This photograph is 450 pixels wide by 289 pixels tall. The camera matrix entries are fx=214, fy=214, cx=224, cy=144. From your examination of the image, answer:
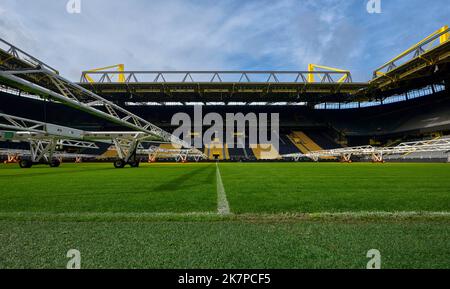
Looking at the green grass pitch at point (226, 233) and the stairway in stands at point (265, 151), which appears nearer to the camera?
the green grass pitch at point (226, 233)

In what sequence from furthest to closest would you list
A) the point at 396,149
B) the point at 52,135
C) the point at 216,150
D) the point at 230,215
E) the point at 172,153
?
the point at 216,150 → the point at 172,153 → the point at 396,149 → the point at 52,135 → the point at 230,215

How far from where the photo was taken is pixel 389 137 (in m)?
42.6

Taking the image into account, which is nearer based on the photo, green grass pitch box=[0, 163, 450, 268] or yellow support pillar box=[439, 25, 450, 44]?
green grass pitch box=[0, 163, 450, 268]

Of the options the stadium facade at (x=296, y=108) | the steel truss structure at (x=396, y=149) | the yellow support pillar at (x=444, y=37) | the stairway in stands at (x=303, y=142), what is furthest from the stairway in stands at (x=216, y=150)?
the yellow support pillar at (x=444, y=37)

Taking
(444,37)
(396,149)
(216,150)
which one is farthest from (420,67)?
(216,150)

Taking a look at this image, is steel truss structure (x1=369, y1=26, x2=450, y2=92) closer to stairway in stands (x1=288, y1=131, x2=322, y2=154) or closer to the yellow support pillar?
the yellow support pillar

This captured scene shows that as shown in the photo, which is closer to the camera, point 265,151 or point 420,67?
point 420,67

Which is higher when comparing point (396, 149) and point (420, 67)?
point (420, 67)

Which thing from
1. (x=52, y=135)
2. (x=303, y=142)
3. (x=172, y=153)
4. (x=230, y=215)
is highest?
(x=303, y=142)

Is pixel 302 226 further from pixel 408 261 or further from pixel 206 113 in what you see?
pixel 206 113

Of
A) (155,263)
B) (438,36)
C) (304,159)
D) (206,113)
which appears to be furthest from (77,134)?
(206,113)

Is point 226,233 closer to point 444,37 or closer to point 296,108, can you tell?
point 444,37

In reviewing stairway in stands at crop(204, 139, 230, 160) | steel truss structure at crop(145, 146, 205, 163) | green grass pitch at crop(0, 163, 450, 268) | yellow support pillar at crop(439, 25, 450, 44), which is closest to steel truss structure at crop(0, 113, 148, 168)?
green grass pitch at crop(0, 163, 450, 268)

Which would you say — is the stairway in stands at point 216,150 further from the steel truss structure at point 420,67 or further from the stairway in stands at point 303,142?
the steel truss structure at point 420,67
